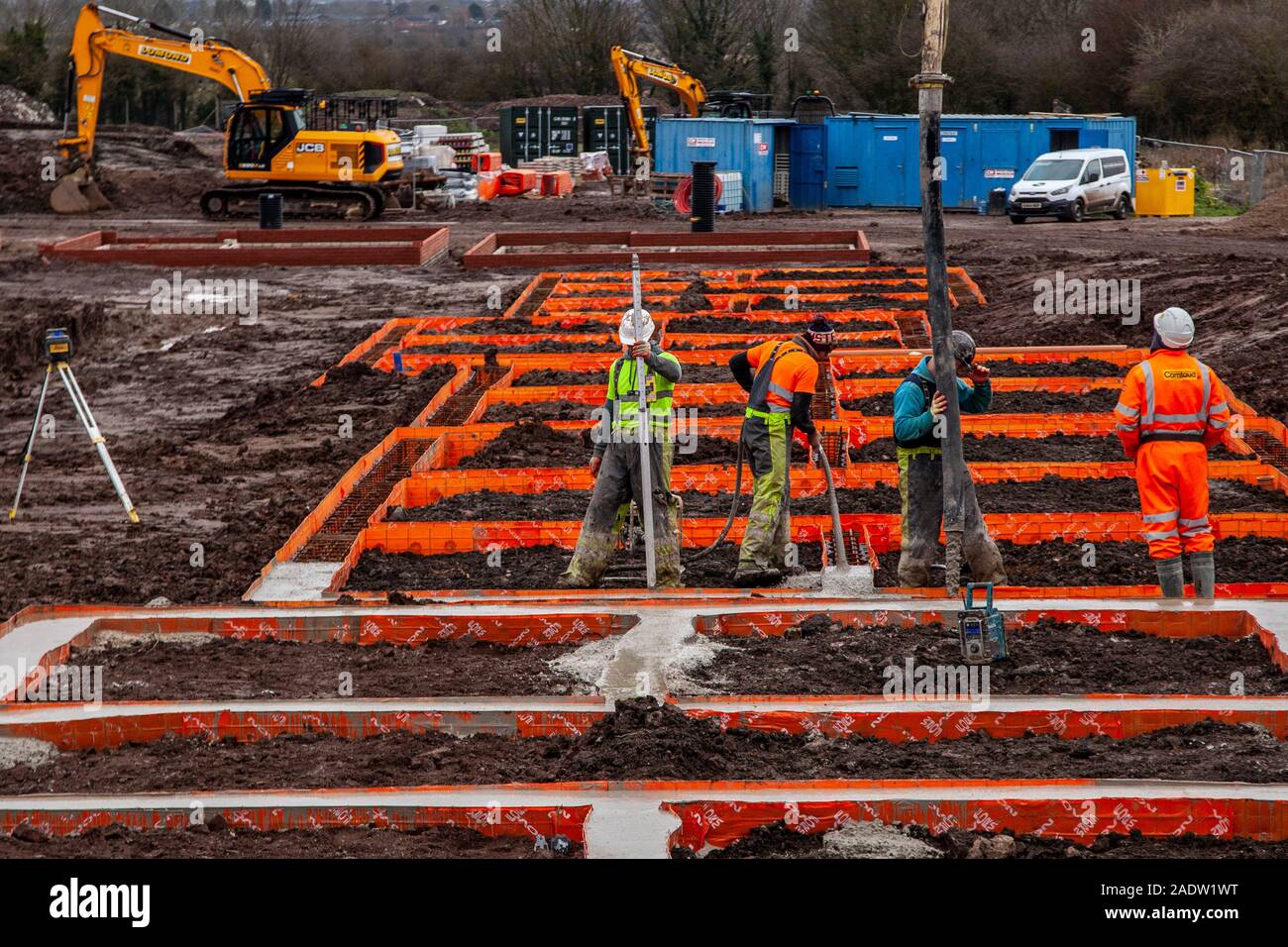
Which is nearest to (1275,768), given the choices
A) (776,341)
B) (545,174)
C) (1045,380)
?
(776,341)

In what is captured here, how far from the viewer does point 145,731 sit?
23.9 feet

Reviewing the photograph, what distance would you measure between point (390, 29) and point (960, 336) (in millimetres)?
86190

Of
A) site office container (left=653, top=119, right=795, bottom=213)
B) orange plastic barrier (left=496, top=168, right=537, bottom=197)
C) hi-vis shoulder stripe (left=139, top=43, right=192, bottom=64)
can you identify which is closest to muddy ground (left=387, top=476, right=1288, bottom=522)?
hi-vis shoulder stripe (left=139, top=43, right=192, bottom=64)

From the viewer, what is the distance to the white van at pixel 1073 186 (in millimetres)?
32781

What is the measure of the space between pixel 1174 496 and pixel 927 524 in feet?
4.82

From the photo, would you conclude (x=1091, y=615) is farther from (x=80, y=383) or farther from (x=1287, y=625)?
(x=80, y=383)

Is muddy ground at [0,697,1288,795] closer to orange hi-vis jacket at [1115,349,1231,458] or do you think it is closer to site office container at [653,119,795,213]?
orange hi-vis jacket at [1115,349,1231,458]

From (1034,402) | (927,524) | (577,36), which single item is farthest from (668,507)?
(577,36)

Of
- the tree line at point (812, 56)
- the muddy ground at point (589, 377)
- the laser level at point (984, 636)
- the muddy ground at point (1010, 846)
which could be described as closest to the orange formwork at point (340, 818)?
the muddy ground at point (1010, 846)

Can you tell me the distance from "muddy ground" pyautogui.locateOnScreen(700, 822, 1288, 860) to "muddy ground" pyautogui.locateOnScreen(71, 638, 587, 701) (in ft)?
6.71

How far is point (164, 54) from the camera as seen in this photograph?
32500mm

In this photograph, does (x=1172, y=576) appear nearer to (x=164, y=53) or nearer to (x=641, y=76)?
(x=164, y=53)

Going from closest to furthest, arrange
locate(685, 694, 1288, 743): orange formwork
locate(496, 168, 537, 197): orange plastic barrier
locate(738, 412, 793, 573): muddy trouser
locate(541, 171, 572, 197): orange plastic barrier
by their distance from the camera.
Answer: locate(685, 694, 1288, 743): orange formwork
locate(738, 412, 793, 573): muddy trouser
locate(496, 168, 537, 197): orange plastic barrier
locate(541, 171, 572, 197): orange plastic barrier

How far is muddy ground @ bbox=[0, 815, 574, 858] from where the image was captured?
5.82m
